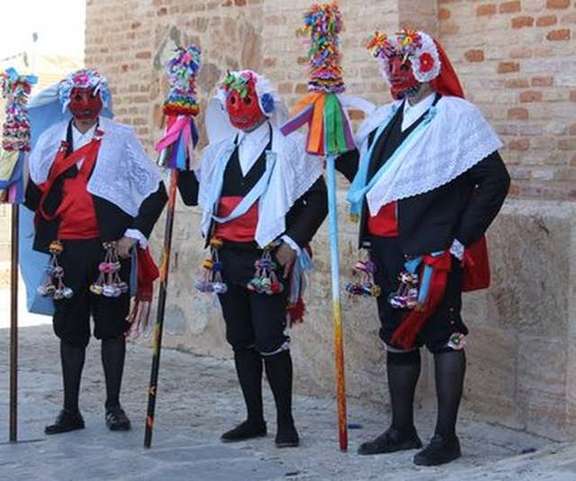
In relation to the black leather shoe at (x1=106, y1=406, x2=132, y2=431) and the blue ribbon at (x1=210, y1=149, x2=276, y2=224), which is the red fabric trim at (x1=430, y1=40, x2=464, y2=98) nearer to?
the blue ribbon at (x1=210, y1=149, x2=276, y2=224)

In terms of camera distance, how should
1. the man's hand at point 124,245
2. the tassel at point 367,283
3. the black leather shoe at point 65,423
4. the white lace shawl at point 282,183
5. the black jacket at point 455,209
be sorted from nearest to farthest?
the black jacket at point 455,209 → the tassel at point 367,283 → the white lace shawl at point 282,183 → the man's hand at point 124,245 → the black leather shoe at point 65,423

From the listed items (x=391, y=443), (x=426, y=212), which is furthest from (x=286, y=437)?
(x=426, y=212)

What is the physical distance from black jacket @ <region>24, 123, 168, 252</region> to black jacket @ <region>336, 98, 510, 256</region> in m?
1.49

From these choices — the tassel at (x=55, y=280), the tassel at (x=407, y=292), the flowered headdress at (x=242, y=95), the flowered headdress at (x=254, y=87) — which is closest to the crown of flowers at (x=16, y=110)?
the tassel at (x=55, y=280)

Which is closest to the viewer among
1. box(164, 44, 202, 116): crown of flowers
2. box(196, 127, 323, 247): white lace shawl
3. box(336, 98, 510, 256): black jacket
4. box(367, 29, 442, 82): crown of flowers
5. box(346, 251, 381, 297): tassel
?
box(336, 98, 510, 256): black jacket

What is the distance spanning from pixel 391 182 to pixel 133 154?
1.60m

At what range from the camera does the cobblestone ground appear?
18.5 feet

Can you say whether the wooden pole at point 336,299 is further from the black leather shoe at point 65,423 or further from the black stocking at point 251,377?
the black leather shoe at point 65,423

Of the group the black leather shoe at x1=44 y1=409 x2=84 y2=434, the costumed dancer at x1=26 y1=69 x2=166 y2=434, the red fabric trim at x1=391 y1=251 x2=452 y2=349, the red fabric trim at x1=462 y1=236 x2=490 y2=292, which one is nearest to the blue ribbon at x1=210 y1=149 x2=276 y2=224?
the costumed dancer at x1=26 y1=69 x2=166 y2=434

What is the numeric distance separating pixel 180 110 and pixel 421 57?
50.0 inches

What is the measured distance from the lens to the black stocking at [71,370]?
6.73 metres

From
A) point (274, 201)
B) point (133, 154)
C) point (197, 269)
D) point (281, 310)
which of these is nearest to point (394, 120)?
point (274, 201)

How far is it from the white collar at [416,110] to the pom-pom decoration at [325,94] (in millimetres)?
331

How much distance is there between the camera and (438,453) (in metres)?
5.72
